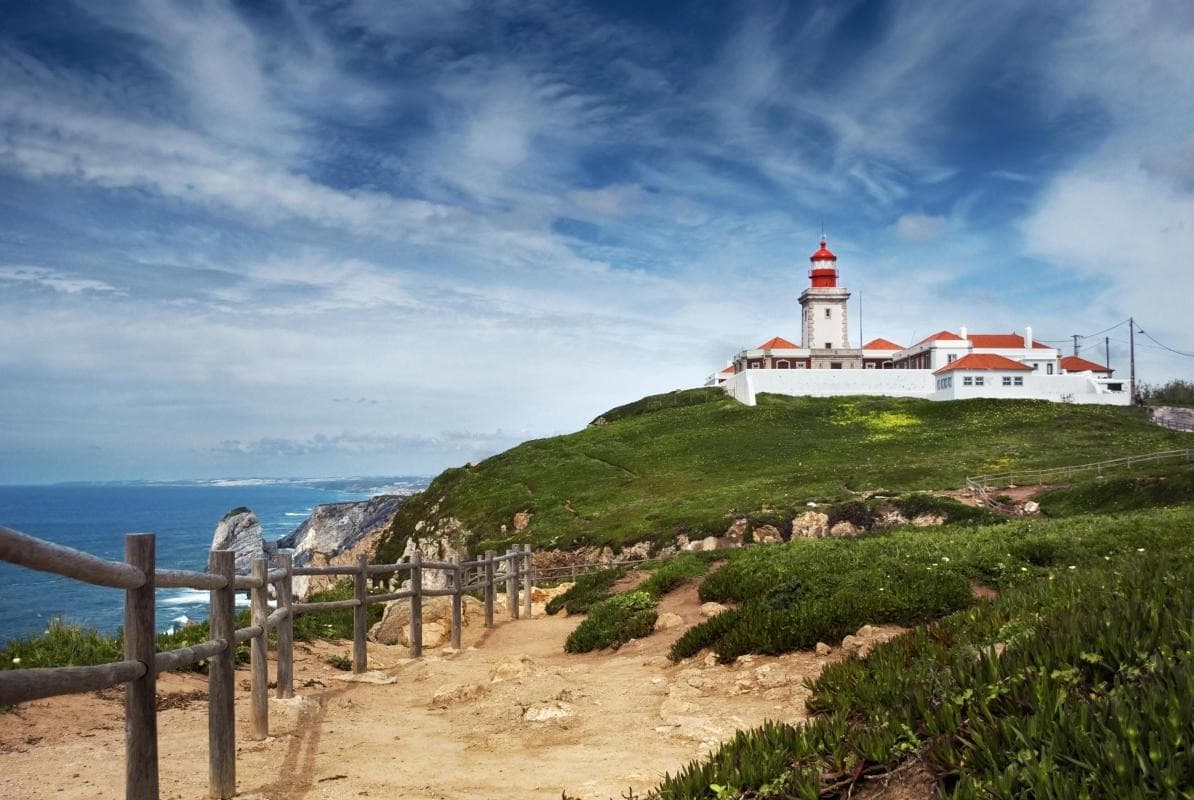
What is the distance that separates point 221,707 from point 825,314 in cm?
10573

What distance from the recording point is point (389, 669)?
14.0m

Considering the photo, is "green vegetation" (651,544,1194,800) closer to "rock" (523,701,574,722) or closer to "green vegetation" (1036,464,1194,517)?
"rock" (523,701,574,722)

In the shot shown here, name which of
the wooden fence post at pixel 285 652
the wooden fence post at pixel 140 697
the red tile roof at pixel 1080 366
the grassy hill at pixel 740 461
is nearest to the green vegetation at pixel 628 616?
the wooden fence post at pixel 285 652

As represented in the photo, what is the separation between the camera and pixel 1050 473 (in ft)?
161

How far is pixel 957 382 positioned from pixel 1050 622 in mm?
89988

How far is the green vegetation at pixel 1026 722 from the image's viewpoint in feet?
13.0

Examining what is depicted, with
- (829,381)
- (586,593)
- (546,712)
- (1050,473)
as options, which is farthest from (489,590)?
(829,381)

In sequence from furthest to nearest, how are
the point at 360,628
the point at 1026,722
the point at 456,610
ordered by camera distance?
1. the point at 456,610
2. the point at 360,628
3. the point at 1026,722

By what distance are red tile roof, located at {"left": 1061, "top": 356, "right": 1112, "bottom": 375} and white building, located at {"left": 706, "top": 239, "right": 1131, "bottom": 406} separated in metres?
0.11

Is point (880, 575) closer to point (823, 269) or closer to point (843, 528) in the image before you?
point (843, 528)

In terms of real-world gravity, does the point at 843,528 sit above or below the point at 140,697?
below

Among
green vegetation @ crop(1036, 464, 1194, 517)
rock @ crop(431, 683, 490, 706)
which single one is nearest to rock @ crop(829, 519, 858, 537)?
green vegetation @ crop(1036, 464, 1194, 517)

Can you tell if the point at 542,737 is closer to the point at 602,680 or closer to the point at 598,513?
the point at 602,680

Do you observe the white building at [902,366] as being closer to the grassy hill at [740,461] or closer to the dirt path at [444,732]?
the grassy hill at [740,461]
